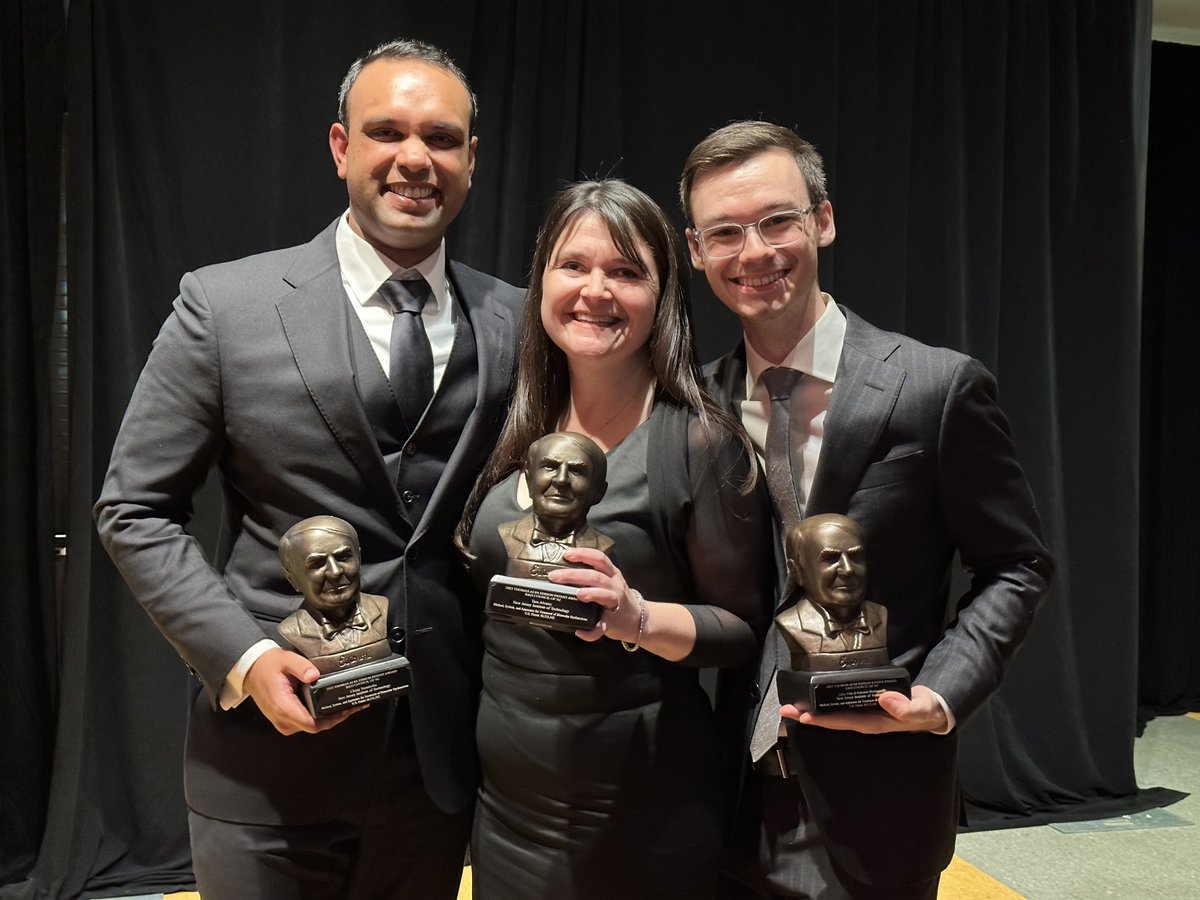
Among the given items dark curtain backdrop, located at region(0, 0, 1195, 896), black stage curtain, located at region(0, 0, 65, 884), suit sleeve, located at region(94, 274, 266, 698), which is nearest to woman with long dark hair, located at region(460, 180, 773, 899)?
suit sleeve, located at region(94, 274, 266, 698)

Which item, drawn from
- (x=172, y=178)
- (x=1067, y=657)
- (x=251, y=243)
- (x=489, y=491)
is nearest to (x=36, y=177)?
(x=172, y=178)

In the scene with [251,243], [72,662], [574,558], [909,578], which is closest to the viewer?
[574,558]

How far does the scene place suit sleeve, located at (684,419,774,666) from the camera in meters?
2.00

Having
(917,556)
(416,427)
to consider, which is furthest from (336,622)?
(917,556)

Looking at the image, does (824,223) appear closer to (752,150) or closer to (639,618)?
(752,150)

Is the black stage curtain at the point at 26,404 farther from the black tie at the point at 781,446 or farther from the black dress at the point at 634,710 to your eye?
the black tie at the point at 781,446

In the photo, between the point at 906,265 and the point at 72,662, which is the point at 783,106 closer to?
the point at 906,265

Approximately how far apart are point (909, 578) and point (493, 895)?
3.24 feet

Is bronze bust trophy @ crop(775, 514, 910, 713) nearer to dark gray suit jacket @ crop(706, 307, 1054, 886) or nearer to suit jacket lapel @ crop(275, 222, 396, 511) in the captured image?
dark gray suit jacket @ crop(706, 307, 1054, 886)

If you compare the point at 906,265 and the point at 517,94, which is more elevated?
the point at 517,94

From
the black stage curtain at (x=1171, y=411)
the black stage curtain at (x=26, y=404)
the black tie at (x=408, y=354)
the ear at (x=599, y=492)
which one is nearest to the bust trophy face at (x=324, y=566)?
the black tie at (x=408, y=354)

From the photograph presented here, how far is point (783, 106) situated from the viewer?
4477 mm

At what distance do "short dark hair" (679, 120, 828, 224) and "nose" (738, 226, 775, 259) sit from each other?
0.14 metres

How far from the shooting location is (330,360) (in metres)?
2.13
